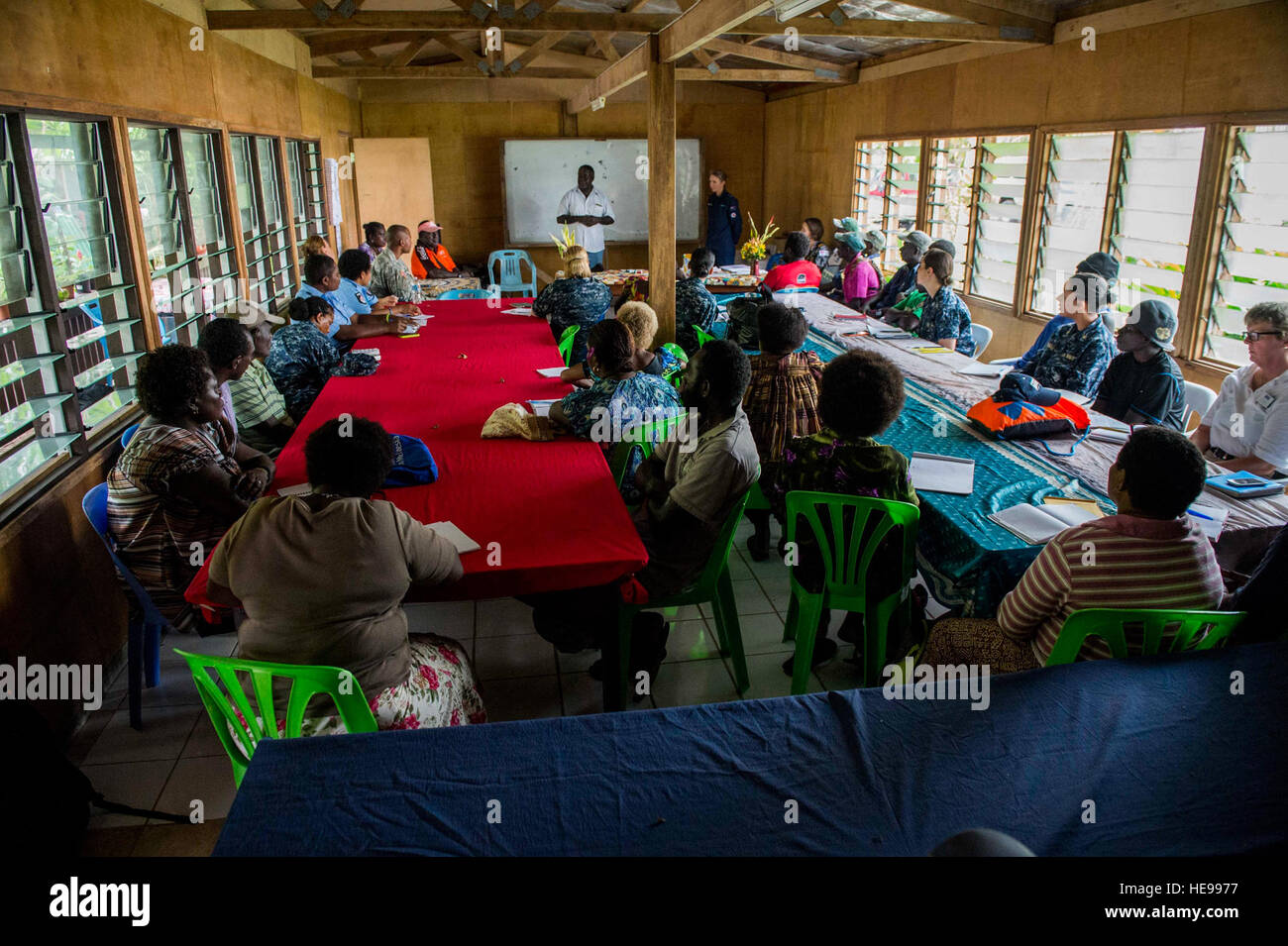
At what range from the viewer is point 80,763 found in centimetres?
266

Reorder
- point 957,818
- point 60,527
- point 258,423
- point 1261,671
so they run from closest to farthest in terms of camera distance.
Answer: point 957,818
point 1261,671
point 60,527
point 258,423

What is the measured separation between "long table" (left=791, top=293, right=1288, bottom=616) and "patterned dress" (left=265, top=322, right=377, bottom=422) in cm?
265

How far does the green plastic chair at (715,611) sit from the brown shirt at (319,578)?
77 centimetres

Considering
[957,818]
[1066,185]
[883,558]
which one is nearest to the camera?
[957,818]

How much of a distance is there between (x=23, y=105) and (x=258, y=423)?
1.44m

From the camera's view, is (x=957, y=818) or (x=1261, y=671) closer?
(x=957, y=818)

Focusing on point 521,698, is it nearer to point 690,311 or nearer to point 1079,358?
point 1079,358

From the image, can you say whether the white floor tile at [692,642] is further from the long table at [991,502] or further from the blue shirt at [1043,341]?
the blue shirt at [1043,341]

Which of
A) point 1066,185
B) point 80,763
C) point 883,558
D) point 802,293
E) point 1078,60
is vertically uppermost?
point 1078,60

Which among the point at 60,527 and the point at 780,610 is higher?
the point at 60,527
